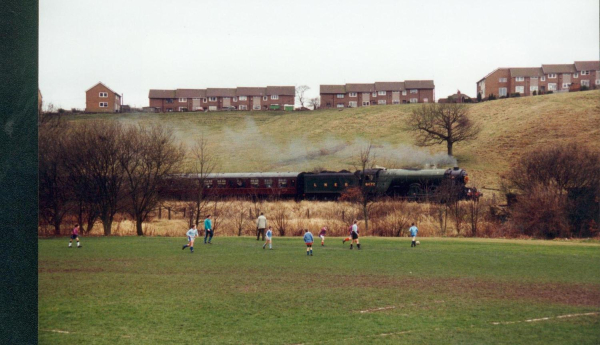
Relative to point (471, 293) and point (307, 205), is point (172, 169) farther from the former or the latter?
point (471, 293)

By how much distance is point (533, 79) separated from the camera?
4240 inches

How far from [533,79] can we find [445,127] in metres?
44.9

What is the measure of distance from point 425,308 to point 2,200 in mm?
11254

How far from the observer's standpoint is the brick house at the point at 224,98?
11825 centimetres

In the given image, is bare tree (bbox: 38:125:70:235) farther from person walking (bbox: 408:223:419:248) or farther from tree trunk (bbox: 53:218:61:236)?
person walking (bbox: 408:223:419:248)

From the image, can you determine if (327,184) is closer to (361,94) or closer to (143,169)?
(143,169)

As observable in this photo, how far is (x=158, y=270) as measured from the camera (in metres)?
19.1

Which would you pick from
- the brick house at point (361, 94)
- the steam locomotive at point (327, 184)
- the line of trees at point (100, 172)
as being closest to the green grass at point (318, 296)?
the line of trees at point (100, 172)

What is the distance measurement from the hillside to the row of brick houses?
15.5 metres

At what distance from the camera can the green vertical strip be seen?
2.61 metres

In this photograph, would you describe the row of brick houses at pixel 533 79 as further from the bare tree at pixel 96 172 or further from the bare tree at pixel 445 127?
the bare tree at pixel 96 172

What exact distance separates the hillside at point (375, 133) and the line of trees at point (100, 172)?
897 inches

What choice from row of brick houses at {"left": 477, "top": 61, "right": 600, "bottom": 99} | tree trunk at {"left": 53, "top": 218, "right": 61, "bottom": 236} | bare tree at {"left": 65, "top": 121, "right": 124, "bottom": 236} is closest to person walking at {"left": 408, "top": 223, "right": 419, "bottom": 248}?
bare tree at {"left": 65, "top": 121, "right": 124, "bottom": 236}

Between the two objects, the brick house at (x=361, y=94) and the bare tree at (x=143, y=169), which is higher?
the brick house at (x=361, y=94)
